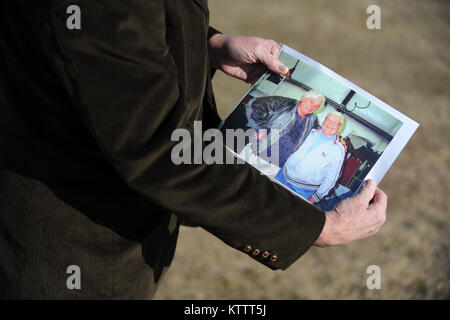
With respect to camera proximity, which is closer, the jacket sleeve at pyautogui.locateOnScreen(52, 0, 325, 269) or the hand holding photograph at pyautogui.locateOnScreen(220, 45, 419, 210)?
the jacket sleeve at pyautogui.locateOnScreen(52, 0, 325, 269)

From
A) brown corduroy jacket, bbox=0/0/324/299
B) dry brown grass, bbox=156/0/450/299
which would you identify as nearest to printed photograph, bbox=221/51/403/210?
brown corduroy jacket, bbox=0/0/324/299

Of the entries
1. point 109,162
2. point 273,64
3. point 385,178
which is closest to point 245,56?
point 273,64

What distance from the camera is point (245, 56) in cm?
161

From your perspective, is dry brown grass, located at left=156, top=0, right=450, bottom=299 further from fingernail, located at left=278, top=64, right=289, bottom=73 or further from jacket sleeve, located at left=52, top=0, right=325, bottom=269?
jacket sleeve, located at left=52, top=0, right=325, bottom=269

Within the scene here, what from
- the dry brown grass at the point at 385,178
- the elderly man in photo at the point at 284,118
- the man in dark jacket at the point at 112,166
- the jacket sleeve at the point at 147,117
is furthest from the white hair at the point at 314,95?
the dry brown grass at the point at 385,178

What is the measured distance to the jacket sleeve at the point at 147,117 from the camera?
3.13 feet

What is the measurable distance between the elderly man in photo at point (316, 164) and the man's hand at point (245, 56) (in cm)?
22

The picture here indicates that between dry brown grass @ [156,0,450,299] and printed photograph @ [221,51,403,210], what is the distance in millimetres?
1436

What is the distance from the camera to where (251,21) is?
6.05 meters

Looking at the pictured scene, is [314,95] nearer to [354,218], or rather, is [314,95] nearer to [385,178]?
[354,218]

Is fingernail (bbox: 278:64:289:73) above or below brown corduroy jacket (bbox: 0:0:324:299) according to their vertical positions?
above

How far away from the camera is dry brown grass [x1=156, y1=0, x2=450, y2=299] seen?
278 cm

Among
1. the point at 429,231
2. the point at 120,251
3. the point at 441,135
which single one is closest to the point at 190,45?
the point at 120,251

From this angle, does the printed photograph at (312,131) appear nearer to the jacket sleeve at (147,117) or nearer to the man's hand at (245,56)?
the man's hand at (245,56)
